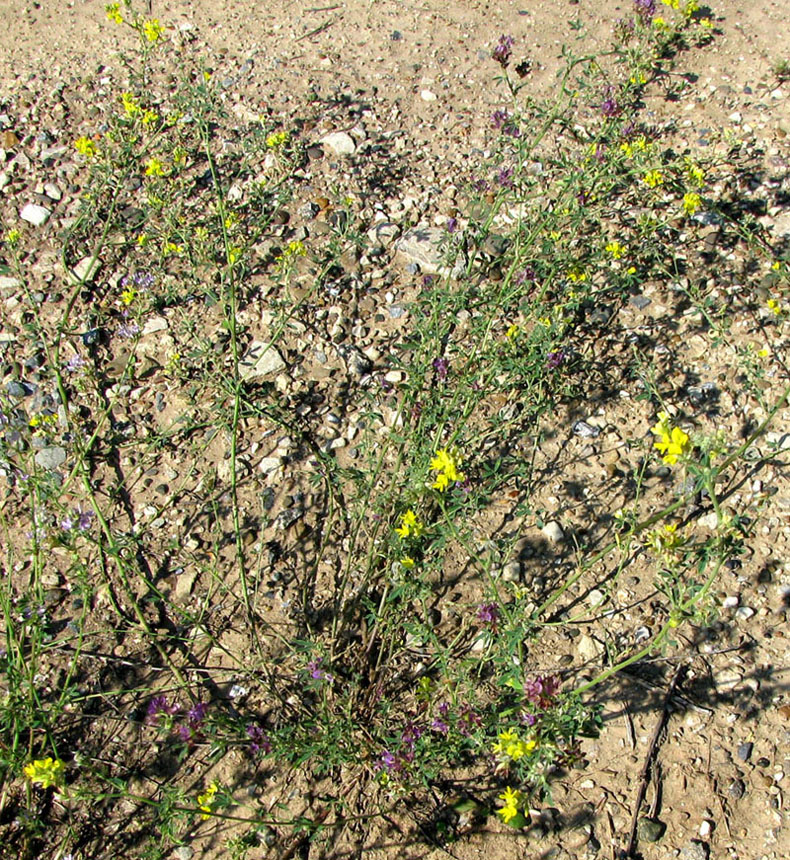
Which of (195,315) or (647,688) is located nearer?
(647,688)

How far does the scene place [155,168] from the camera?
4805mm

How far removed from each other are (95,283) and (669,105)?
3.88 meters

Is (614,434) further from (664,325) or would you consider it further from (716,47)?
(716,47)

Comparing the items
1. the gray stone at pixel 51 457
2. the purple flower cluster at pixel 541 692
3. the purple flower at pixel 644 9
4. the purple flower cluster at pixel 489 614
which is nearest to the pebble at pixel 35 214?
the gray stone at pixel 51 457

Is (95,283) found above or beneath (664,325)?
above

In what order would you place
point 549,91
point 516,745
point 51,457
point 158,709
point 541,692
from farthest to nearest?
point 549,91 → point 51,457 → point 158,709 → point 541,692 → point 516,745

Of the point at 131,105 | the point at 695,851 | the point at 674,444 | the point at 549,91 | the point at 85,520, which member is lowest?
the point at 695,851

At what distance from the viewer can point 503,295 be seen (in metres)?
3.49

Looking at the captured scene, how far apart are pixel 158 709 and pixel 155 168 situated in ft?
10.4

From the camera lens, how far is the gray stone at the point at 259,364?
4.25 m

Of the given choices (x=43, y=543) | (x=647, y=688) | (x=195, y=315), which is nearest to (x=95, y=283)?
(x=195, y=315)

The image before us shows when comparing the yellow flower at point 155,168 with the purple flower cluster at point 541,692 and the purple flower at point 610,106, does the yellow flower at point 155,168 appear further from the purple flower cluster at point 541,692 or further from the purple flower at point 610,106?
the purple flower cluster at point 541,692

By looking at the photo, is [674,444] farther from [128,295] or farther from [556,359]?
[128,295]

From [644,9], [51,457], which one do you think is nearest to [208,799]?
[51,457]
